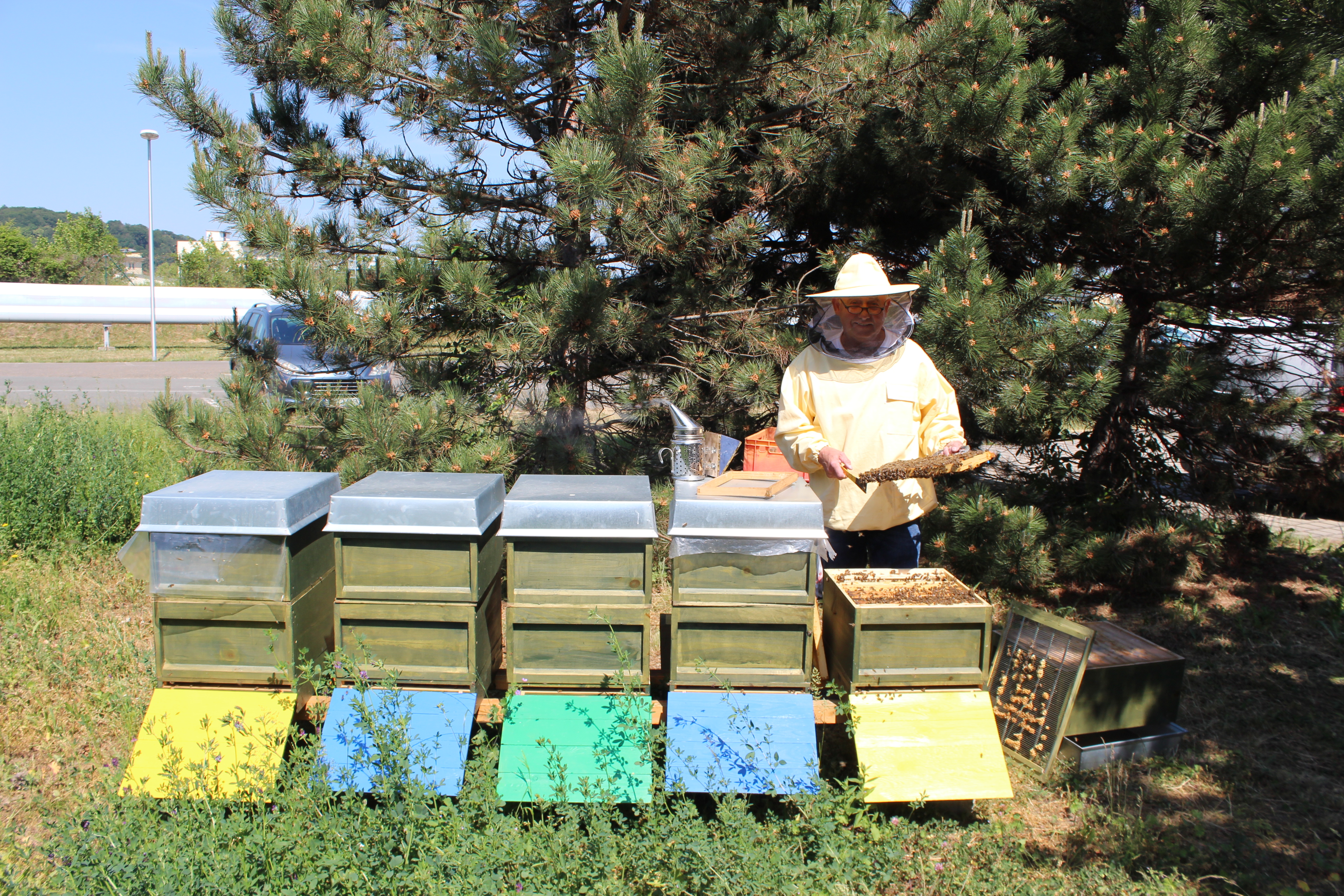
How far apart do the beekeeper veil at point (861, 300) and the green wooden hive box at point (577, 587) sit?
3.86 ft

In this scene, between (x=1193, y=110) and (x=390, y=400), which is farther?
(x=390, y=400)

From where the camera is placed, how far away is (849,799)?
8.52ft

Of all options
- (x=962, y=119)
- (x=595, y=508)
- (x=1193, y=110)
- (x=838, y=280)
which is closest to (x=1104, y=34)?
(x=1193, y=110)

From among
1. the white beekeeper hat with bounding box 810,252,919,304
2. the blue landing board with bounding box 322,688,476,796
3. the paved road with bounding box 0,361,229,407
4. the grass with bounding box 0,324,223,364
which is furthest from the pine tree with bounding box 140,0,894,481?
the grass with bounding box 0,324,223,364

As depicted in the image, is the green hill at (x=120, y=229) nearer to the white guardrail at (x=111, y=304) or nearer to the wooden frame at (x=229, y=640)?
the white guardrail at (x=111, y=304)

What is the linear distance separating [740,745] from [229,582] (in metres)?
1.72

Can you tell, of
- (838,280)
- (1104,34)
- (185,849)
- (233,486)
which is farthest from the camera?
(1104,34)

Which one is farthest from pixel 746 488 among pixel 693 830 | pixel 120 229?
pixel 120 229

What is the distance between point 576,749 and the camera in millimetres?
2684

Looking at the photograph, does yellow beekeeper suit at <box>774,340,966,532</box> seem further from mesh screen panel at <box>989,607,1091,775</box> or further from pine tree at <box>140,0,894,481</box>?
pine tree at <box>140,0,894,481</box>

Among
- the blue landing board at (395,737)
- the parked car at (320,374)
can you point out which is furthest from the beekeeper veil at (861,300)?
the parked car at (320,374)

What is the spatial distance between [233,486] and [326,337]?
81.1 inches

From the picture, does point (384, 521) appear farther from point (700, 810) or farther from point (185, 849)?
point (700, 810)

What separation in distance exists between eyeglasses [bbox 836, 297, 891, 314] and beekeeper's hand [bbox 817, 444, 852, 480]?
0.55m
